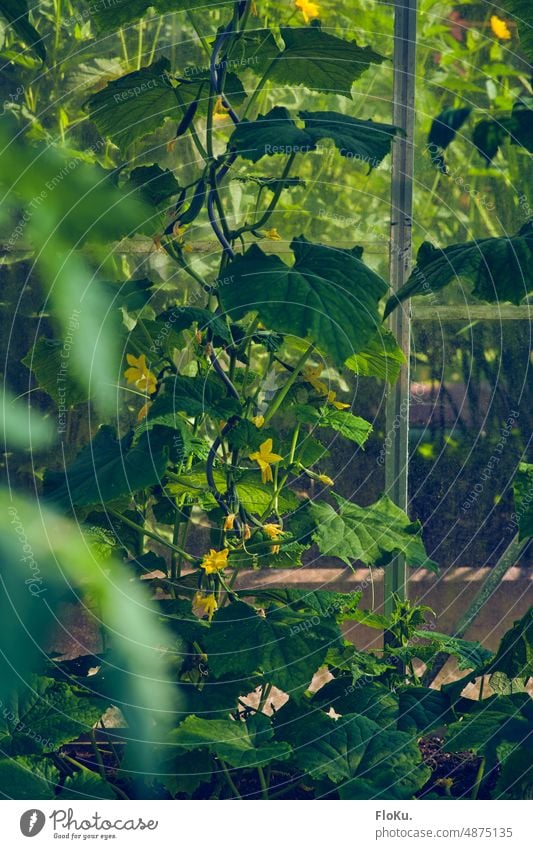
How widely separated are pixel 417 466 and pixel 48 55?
1226mm

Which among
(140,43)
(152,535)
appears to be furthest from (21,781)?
(140,43)

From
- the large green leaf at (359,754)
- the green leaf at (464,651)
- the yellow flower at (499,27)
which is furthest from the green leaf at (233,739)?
the yellow flower at (499,27)

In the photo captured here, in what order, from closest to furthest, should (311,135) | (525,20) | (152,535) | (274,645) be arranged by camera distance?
1. (311,135)
2. (274,645)
3. (152,535)
4. (525,20)

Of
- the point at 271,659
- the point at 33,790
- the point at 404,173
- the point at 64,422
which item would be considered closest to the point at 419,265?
the point at 404,173

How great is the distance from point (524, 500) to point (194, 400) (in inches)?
23.7

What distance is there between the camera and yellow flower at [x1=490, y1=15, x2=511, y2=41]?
2.51 meters

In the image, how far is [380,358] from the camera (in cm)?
221

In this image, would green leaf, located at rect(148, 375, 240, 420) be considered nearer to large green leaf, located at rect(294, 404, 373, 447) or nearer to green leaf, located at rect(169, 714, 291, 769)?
large green leaf, located at rect(294, 404, 373, 447)

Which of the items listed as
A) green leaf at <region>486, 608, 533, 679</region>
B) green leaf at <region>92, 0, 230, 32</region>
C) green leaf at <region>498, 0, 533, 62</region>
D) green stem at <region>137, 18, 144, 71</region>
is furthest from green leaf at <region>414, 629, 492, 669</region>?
green stem at <region>137, 18, 144, 71</region>

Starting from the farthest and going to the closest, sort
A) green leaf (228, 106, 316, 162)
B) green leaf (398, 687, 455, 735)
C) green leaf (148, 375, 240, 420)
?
green leaf (398, 687, 455, 735) → green leaf (148, 375, 240, 420) → green leaf (228, 106, 316, 162)

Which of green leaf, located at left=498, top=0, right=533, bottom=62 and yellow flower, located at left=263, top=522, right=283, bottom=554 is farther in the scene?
green leaf, located at left=498, top=0, right=533, bottom=62

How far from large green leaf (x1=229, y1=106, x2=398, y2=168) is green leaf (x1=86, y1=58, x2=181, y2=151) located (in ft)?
0.84

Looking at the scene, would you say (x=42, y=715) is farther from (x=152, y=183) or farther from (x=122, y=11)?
(x=122, y=11)
